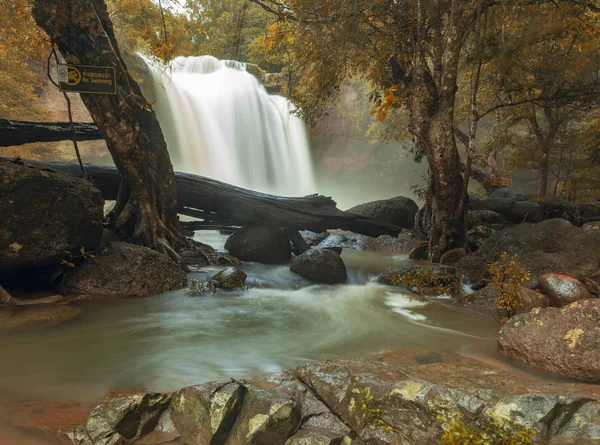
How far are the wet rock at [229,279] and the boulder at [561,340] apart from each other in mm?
4217

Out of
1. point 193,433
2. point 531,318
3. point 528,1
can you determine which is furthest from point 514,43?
point 193,433

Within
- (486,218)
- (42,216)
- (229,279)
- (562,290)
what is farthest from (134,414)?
(486,218)

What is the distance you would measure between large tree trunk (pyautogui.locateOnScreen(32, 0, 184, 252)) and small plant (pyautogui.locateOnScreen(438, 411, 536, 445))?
5756mm

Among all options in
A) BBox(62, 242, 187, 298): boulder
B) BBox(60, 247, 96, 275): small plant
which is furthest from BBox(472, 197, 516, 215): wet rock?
BBox(60, 247, 96, 275): small plant

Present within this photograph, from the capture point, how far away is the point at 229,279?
21.9ft

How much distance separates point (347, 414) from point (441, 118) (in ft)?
22.4

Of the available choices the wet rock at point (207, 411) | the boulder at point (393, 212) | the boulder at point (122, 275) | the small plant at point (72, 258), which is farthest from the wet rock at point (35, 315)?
the boulder at point (393, 212)

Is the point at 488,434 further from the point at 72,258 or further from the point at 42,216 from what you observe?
the point at 72,258

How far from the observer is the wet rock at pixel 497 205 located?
13164 millimetres

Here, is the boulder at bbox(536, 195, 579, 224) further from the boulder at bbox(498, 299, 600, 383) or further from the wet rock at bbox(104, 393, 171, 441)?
the wet rock at bbox(104, 393, 171, 441)

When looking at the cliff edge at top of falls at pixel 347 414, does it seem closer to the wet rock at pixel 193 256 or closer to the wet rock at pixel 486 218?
the wet rock at pixel 193 256

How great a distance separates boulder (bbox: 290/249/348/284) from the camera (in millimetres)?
7625

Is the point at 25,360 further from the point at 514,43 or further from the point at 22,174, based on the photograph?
the point at 514,43

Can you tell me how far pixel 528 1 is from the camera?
26.8ft
